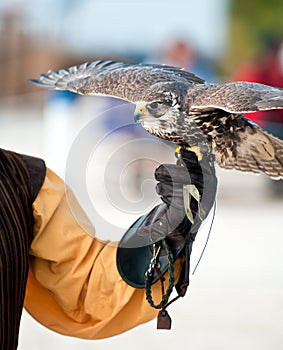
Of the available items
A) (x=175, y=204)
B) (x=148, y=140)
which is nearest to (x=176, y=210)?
(x=175, y=204)

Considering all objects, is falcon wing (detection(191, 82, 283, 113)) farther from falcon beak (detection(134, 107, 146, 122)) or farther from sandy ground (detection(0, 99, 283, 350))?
sandy ground (detection(0, 99, 283, 350))

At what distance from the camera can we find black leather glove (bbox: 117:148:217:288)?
7.63 feet

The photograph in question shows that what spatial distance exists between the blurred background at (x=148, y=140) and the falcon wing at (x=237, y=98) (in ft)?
1.05

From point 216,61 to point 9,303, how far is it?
1959cm

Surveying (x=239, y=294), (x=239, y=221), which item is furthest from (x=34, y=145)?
(x=239, y=294)

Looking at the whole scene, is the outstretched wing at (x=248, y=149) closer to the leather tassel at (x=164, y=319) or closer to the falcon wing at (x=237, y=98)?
the falcon wing at (x=237, y=98)

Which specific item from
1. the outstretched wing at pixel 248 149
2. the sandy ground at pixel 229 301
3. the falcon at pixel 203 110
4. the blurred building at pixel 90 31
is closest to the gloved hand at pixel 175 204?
the falcon at pixel 203 110

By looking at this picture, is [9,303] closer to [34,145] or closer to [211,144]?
[211,144]

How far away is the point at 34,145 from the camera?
1251cm

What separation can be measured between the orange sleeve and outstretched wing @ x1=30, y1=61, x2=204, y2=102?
0.38 meters

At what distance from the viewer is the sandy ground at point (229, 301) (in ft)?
15.5

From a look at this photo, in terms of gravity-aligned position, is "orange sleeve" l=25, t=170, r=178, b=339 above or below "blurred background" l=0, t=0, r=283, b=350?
above

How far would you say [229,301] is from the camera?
5.45m

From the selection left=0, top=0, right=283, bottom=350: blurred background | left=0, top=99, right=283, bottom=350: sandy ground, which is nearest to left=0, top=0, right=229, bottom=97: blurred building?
left=0, top=0, right=283, bottom=350: blurred background
